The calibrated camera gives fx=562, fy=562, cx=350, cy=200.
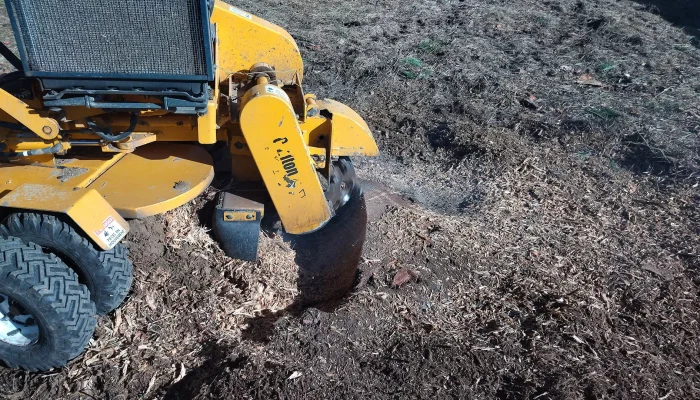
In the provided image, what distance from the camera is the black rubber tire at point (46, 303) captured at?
3.37m

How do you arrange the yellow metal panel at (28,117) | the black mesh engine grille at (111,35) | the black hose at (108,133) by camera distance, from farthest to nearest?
the black hose at (108,133) → the yellow metal panel at (28,117) → the black mesh engine grille at (111,35)

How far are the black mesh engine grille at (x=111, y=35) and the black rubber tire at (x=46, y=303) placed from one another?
115cm

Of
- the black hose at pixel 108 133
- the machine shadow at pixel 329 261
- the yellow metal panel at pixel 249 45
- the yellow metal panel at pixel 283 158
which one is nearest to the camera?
the black hose at pixel 108 133

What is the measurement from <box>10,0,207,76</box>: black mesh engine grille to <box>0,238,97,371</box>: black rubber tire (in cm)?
115

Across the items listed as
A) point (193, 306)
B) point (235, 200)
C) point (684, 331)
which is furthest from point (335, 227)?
point (684, 331)

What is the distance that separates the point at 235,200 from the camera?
14.1 feet

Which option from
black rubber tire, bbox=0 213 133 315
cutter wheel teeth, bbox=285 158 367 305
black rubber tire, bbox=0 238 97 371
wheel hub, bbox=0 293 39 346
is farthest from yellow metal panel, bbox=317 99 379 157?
wheel hub, bbox=0 293 39 346

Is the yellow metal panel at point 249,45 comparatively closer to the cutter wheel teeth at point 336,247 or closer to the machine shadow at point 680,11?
the cutter wheel teeth at point 336,247

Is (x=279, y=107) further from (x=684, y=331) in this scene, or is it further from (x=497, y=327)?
(x=684, y=331)

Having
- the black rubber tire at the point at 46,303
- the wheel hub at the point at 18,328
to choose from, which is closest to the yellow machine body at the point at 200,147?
the black rubber tire at the point at 46,303

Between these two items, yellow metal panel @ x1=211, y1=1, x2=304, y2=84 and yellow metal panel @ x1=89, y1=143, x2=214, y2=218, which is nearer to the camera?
yellow metal panel @ x1=89, y1=143, x2=214, y2=218

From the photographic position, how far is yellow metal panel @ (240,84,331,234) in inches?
146

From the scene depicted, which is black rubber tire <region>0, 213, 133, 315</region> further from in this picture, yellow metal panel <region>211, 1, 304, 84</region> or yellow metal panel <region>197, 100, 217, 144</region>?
yellow metal panel <region>211, 1, 304, 84</region>

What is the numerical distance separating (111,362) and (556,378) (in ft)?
9.35
